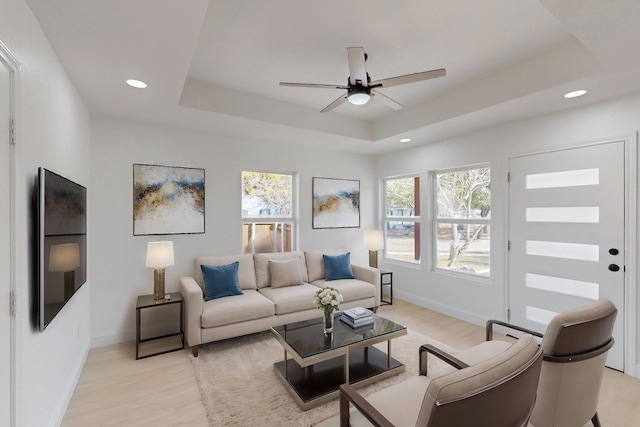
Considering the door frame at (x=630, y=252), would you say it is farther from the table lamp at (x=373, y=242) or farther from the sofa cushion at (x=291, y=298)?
the sofa cushion at (x=291, y=298)

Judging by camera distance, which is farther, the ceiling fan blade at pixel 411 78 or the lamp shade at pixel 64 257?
the ceiling fan blade at pixel 411 78

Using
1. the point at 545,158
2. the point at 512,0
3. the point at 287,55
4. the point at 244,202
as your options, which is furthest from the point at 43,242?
the point at 545,158

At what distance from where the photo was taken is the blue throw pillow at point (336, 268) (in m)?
4.32

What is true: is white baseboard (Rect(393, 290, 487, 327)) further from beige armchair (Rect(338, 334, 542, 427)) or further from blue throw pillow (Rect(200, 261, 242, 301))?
beige armchair (Rect(338, 334, 542, 427))

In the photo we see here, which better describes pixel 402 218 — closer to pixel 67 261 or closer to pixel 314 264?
pixel 314 264

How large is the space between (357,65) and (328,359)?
7.87 feet

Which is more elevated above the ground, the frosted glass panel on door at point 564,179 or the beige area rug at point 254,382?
the frosted glass panel on door at point 564,179

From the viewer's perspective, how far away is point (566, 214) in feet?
10.2

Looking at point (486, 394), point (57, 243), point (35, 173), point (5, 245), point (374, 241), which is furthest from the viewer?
point (374, 241)

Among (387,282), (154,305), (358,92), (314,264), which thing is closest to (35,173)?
(154,305)

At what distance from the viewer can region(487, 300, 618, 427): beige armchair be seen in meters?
1.59

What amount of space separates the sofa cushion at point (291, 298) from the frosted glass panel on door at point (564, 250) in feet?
8.43

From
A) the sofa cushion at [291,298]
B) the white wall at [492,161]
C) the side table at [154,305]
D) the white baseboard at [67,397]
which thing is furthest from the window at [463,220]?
the white baseboard at [67,397]

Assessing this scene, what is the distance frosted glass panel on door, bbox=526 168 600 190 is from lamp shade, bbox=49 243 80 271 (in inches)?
170
